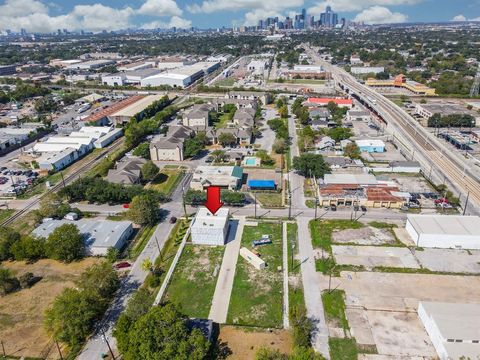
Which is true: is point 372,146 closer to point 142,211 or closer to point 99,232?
point 142,211

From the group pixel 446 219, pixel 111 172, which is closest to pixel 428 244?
pixel 446 219

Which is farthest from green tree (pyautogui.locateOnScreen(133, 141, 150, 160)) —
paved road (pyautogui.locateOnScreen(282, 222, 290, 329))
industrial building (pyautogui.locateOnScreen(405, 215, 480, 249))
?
industrial building (pyautogui.locateOnScreen(405, 215, 480, 249))

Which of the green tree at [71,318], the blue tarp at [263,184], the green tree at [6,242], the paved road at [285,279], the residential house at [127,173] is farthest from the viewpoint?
the residential house at [127,173]

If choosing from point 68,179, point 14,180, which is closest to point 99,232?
point 68,179

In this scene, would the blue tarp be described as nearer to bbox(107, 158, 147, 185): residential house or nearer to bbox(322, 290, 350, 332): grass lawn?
bbox(107, 158, 147, 185): residential house

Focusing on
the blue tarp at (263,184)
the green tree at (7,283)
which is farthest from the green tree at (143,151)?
the green tree at (7,283)

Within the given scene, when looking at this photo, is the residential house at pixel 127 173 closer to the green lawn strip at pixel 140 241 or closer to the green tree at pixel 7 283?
the green lawn strip at pixel 140 241
